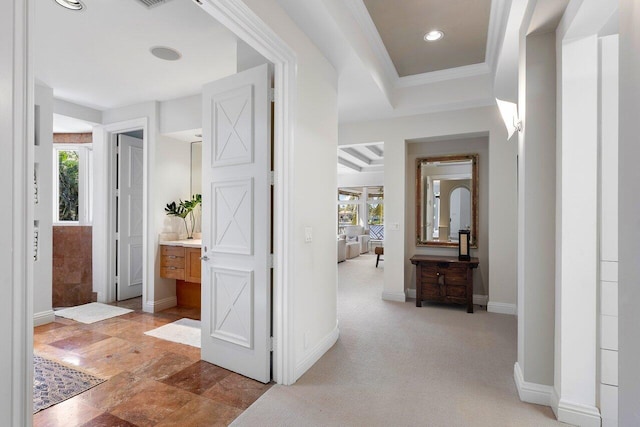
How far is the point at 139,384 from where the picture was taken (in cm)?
236

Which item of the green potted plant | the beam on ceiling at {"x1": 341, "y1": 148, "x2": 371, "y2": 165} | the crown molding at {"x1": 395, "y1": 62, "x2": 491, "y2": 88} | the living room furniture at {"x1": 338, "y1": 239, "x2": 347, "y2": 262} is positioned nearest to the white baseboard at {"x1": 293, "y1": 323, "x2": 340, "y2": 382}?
the green potted plant

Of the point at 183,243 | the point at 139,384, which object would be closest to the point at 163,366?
the point at 139,384

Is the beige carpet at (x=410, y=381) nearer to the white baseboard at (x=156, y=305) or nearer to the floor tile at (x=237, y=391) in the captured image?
the floor tile at (x=237, y=391)

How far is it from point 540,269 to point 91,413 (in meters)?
2.98

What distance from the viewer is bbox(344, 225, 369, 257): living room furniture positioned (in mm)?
10547

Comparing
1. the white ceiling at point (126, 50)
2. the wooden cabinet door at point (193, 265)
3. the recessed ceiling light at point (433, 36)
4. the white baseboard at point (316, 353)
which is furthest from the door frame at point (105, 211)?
the recessed ceiling light at point (433, 36)

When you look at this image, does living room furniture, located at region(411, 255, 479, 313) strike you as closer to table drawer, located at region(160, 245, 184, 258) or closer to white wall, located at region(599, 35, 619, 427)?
white wall, located at region(599, 35, 619, 427)

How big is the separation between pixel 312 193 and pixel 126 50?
2.20 metres

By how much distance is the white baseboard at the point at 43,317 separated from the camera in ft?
11.8

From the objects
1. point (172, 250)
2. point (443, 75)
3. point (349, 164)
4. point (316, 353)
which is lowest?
point (316, 353)

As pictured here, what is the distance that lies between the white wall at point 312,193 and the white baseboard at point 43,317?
10.5 feet

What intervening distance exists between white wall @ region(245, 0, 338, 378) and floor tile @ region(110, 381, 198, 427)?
810 millimetres

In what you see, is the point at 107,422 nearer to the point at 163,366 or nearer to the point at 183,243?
the point at 163,366

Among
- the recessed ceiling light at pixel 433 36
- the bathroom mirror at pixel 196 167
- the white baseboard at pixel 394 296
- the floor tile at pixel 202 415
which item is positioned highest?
the recessed ceiling light at pixel 433 36
